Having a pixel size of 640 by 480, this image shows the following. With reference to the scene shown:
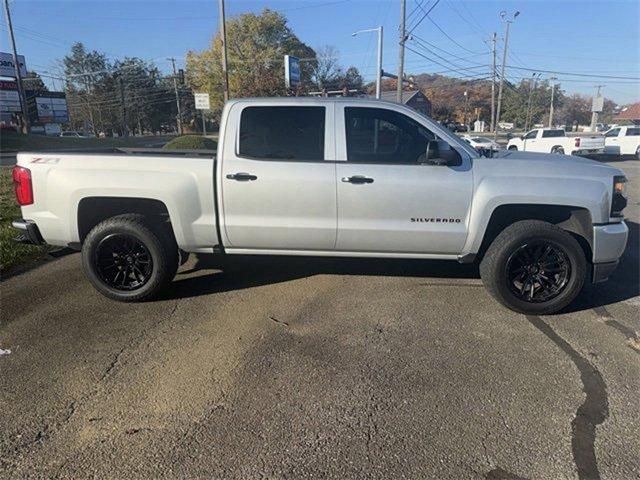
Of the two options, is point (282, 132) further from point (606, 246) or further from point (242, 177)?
point (606, 246)

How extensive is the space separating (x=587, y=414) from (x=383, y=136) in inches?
106

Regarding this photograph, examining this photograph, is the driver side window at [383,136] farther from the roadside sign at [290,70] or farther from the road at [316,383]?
the roadside sign at [290,70]

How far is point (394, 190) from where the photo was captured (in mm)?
4074

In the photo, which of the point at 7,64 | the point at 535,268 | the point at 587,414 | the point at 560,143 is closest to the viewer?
the point at 587,414

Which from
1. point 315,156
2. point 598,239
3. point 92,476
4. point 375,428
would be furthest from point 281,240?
point 598,239

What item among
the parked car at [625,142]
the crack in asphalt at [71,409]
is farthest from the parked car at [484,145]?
the parked car at [625,142]

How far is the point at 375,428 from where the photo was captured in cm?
264

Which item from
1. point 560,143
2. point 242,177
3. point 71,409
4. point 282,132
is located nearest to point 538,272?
point 282,132

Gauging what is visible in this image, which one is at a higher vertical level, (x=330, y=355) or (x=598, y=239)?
(x=598, y=239)

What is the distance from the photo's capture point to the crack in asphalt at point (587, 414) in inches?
93.7

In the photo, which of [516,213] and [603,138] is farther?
[603,138]

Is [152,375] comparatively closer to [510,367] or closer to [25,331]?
[25,331]

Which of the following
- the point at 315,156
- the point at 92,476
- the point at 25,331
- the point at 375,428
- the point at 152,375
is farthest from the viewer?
the point at 315,156

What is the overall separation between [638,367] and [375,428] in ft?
6.77
